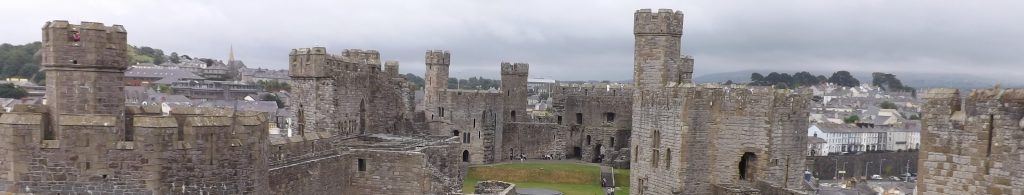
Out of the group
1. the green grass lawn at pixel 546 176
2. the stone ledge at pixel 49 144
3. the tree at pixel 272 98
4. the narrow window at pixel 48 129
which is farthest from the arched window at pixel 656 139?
the tree at pixel 272 98

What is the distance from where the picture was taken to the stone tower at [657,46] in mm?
30922

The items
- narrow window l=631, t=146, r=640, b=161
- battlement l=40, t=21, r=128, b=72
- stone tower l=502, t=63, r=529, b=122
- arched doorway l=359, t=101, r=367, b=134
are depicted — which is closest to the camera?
battlement l=40, t=21, r=128, b=72

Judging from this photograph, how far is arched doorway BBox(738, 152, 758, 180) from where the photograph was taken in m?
27.0

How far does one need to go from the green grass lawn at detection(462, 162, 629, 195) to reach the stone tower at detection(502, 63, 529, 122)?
667 centimetres

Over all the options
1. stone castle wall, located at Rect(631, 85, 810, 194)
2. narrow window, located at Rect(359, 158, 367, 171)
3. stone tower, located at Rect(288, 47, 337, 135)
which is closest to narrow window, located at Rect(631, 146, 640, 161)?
stone castle wall, located at Rect(631, 85, 810, 194)

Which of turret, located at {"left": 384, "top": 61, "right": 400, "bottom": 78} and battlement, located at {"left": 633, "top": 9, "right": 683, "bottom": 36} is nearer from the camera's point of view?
battlement, located at {"left": 633, "top": 9, "right": 683, "bottom": 36}

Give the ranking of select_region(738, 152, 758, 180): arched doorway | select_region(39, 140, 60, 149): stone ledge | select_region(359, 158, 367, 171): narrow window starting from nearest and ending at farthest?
1. select_region(39, 140, 60, 149): stone ledge
2. select_region(359, 158, 367, 171): narrow window
3. select_region(738, 152, 758, 180): arched doorway

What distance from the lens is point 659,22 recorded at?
30844 mm

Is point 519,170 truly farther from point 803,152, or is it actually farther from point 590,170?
point 803,152

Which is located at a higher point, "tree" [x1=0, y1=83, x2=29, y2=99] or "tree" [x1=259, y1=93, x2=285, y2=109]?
"tree" [x1=0, y1=83, x2=29, y2=99]

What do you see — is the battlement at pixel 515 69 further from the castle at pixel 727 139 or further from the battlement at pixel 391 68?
the castle at pixel 727 139

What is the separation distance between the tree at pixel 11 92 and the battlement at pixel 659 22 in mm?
72406

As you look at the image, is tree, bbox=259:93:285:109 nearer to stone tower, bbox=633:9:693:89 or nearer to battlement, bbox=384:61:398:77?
battlement, bbox=384:61:398:77

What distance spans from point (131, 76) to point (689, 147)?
106645 mm
